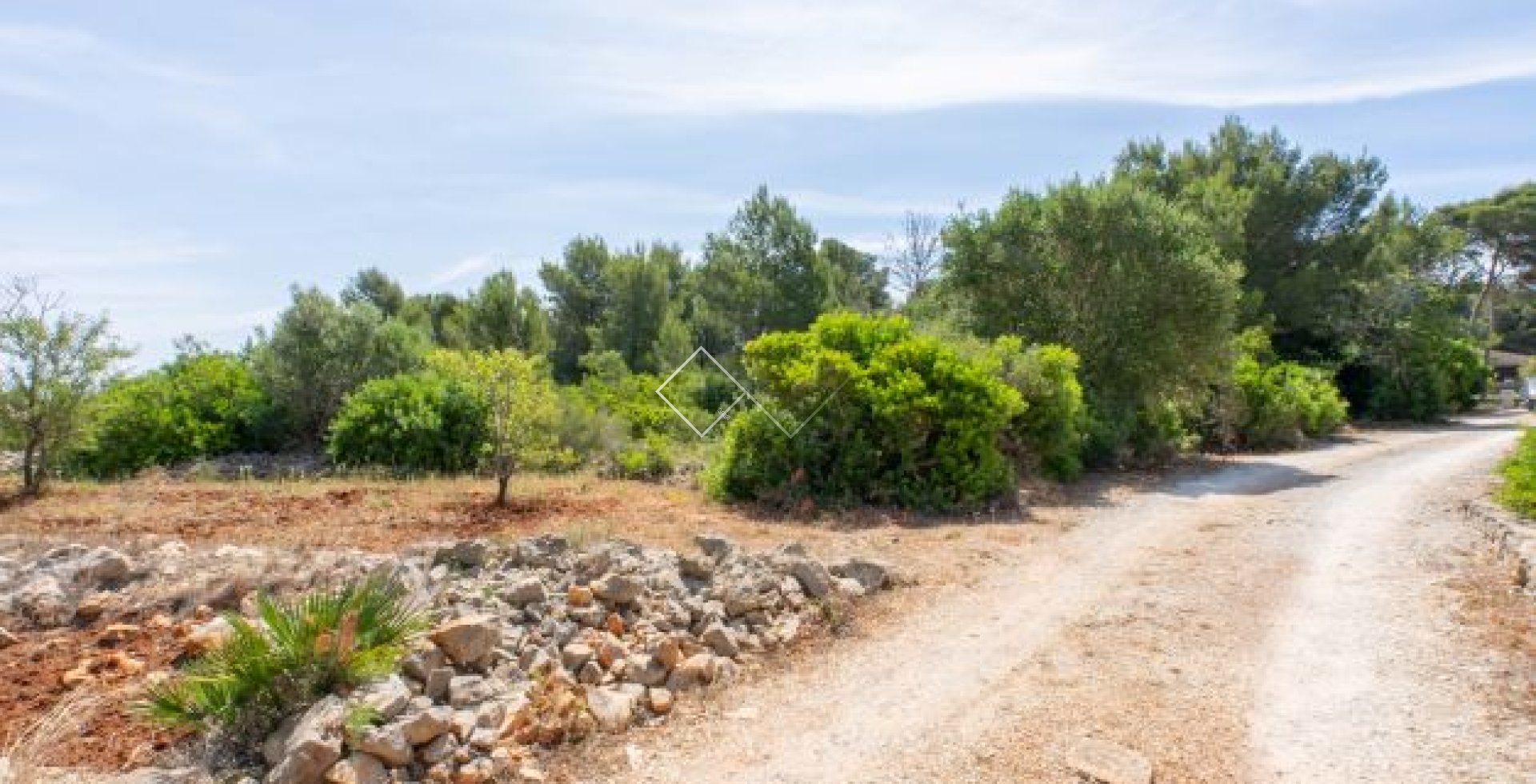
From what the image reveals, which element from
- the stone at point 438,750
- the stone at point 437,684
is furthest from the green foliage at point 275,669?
the stone at point 438,750

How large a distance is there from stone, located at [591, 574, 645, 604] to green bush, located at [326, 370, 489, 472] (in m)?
7.51

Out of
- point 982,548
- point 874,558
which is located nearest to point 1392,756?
point 874,558

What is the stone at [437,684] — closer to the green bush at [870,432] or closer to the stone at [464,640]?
the stone at [464,640]

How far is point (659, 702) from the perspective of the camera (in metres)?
5.07

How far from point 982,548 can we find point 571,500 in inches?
173

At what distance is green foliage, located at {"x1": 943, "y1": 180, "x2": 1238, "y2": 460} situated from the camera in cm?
1609

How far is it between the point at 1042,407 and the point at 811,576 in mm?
6962

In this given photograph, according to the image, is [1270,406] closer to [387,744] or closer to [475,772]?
[475,772]

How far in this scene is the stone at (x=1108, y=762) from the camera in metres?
4.27

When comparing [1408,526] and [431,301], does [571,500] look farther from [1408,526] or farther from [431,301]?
[431,301]

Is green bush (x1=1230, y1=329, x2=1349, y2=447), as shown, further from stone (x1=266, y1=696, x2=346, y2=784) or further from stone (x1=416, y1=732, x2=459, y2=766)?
stone (x1=266, y1=696, x2=346, y2=784)

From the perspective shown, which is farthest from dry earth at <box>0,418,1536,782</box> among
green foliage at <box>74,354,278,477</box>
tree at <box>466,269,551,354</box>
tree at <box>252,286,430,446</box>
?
tree at <box>466,269,551,354</box>

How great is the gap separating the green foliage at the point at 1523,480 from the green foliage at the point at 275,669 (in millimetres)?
9942

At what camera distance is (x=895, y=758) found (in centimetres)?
454
